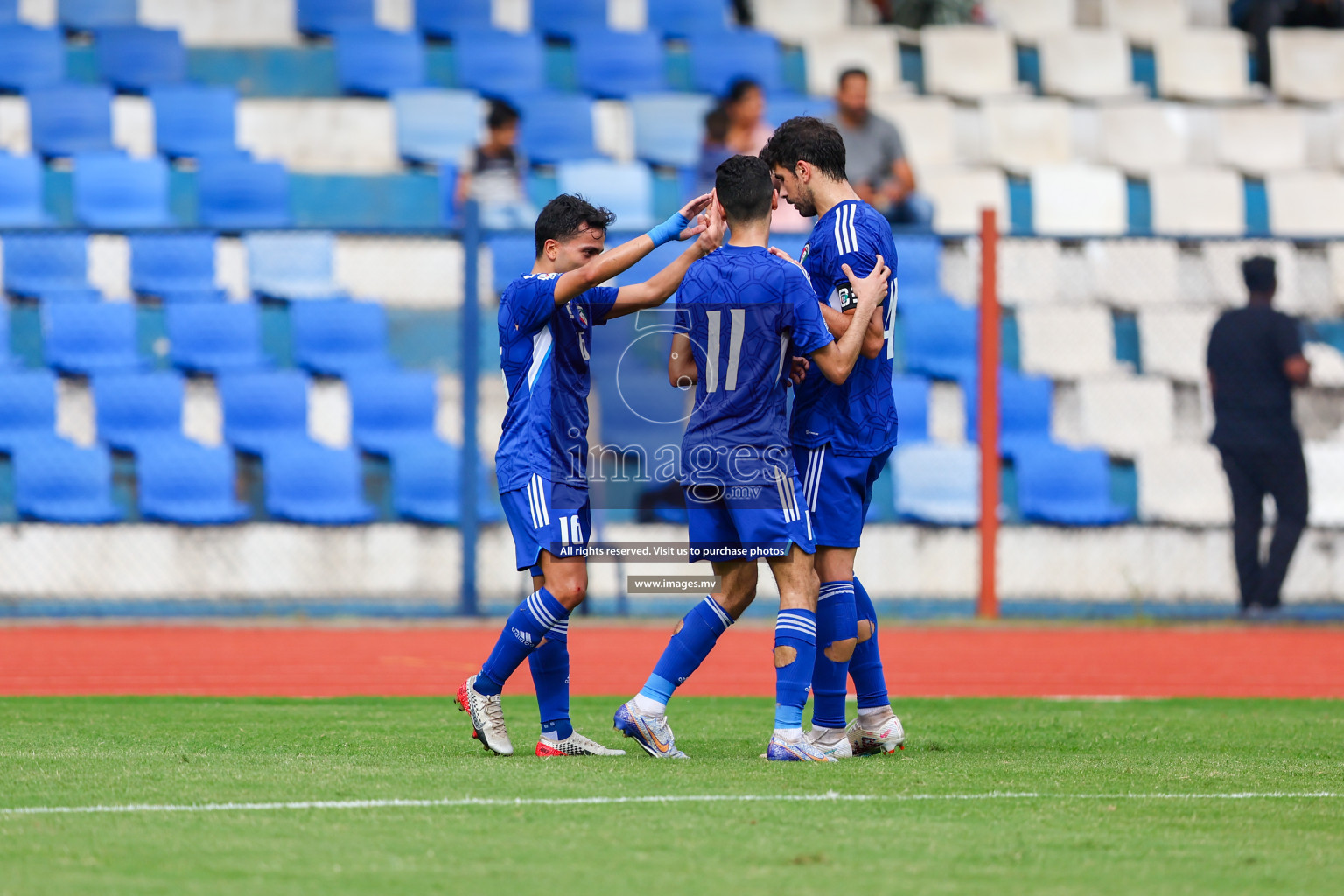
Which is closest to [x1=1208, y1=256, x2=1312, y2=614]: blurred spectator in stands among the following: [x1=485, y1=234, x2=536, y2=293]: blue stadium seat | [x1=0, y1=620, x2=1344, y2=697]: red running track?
[x1=0, y1=620, x2=1344, y2=697]: red running track

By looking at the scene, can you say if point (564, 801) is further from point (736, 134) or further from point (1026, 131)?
point (1026, 131)

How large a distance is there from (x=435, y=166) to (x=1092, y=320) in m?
5.64

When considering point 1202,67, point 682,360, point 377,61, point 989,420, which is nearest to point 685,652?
point 682,360

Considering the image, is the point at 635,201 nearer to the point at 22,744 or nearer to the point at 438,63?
the point at 438,63

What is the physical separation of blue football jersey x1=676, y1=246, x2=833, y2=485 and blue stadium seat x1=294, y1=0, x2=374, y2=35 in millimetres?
11083

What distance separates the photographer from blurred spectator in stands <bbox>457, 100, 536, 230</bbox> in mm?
12898

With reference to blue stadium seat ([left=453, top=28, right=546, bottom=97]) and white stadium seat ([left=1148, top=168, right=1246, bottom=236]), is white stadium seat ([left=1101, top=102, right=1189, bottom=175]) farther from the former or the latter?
A: blue stadium seat ([left=453, top=28, right=546, bottom=97])

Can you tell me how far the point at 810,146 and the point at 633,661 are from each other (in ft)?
14.5

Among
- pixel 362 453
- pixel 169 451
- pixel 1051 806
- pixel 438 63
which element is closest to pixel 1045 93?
pixel 438 63

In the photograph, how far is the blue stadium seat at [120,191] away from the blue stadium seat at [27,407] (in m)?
2.01

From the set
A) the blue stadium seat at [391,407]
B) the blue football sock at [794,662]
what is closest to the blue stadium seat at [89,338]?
the blue stadium seat at [391,407]

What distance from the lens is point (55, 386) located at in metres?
12.4

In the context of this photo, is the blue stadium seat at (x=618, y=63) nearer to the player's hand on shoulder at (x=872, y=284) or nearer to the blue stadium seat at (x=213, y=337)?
the blue stadium seat at (x=213, y=337)

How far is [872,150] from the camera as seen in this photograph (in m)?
13.0
